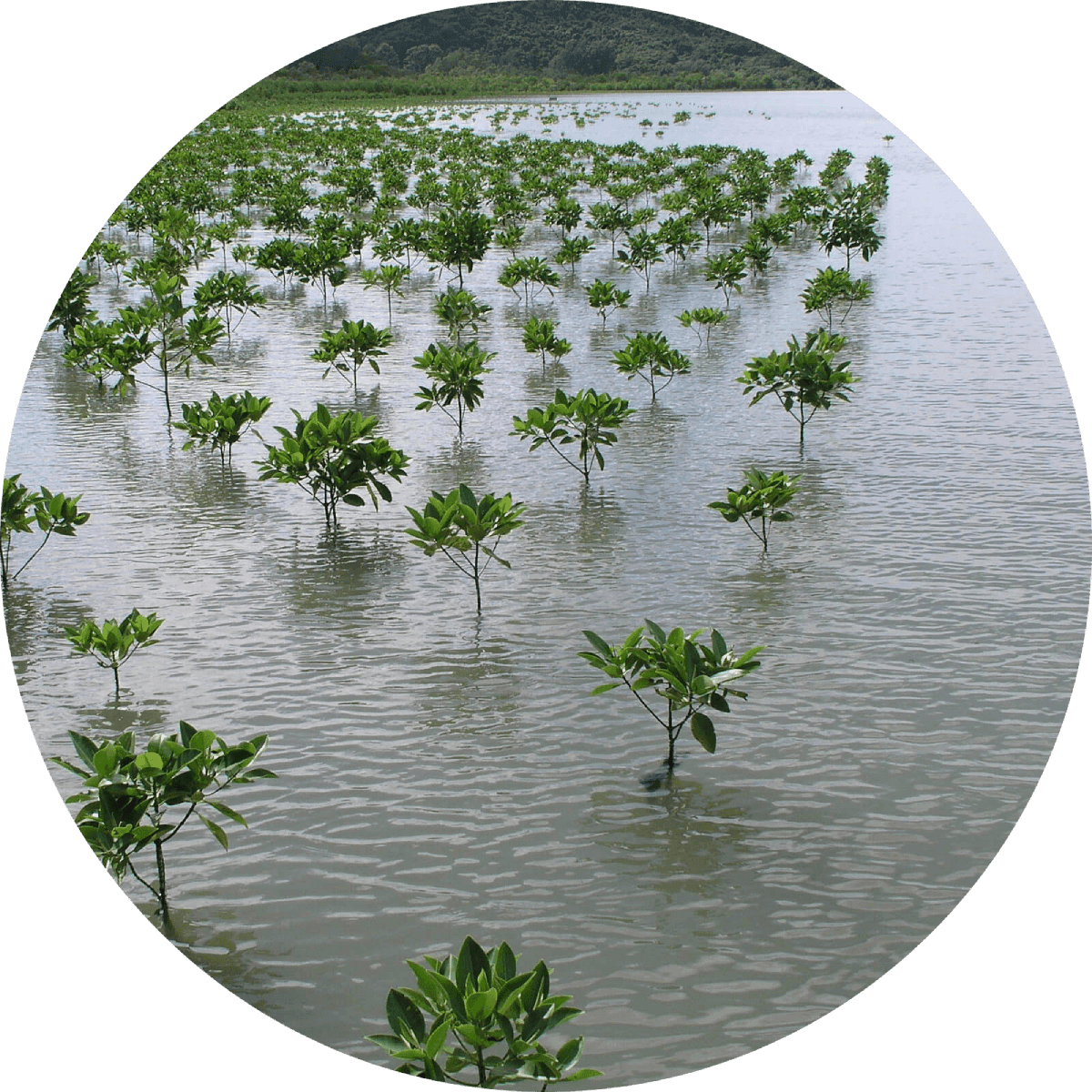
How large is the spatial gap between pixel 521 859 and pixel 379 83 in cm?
3779

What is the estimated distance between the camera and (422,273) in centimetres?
1812

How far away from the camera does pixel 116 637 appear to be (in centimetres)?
576

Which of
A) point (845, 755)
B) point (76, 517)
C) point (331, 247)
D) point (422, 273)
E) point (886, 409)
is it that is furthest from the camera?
point (422, 273)

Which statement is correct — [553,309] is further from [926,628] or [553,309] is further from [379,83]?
[379,83]

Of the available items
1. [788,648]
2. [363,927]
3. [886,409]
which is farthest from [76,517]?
[886,409]

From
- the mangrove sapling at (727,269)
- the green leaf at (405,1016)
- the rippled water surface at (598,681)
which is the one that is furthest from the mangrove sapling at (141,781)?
the mangrove sapling at (727,269)

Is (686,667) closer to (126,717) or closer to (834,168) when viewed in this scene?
(126,717)

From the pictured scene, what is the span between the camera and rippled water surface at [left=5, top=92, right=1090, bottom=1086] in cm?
423

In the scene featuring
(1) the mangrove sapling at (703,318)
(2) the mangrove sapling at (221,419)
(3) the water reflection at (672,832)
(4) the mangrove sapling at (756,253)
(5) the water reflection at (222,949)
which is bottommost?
(5) the water reflection at (222,949)

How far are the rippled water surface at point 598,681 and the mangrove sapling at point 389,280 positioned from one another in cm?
325

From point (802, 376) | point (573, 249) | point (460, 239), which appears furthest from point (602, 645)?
point (573, 249)

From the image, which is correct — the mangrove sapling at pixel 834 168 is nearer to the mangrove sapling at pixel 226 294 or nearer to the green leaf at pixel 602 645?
the mangrove sapling at pixel 226 294

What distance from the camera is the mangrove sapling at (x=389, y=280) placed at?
14914mm

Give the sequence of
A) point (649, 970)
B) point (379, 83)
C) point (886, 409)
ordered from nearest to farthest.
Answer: point (649, 970) → point (886, 409) → point (379, 83)
